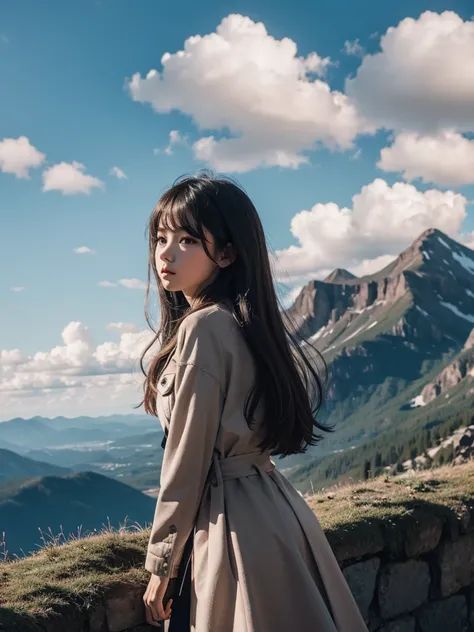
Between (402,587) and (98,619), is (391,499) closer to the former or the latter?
(402,587)

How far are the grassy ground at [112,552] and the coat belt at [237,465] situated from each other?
1282mm

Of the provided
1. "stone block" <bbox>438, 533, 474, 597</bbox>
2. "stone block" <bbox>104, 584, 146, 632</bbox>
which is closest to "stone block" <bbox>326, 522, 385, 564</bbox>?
Result: "stone block" <bbox>438, 533, 474, 597</bbox>

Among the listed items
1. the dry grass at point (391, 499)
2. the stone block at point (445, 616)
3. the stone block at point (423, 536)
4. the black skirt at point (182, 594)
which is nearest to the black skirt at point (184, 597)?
the black skirt at point (182, 594)

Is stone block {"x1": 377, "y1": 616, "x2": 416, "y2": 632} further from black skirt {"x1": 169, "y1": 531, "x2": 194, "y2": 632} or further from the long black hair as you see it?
black skirt {"x1": 169, "y1": 531, "x2": 194, "y2": 632}

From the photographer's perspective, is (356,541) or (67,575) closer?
(67,575)

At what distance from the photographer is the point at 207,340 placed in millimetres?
3170

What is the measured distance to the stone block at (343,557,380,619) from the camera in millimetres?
5410

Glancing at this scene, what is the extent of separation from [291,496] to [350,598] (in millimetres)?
593

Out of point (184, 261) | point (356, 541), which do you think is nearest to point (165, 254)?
point (184, 261)

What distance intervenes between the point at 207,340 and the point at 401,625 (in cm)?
403

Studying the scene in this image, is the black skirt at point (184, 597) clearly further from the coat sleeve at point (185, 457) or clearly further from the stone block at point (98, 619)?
the stone block at point (98, 619)

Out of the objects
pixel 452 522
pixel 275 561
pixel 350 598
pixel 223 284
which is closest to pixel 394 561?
pixel 452 522

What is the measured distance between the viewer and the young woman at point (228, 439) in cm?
304

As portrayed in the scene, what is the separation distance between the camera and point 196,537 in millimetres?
3127
